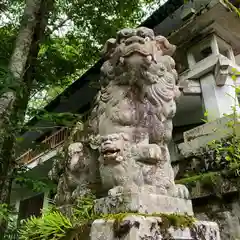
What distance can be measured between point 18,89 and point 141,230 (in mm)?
2072

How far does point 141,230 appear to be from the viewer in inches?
53.4

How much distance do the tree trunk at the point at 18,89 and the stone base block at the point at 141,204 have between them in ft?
5.52

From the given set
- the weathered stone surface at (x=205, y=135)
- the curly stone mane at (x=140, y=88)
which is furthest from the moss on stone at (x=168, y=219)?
the weathered stone surface at (x=205, y=135)

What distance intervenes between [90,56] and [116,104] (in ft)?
12.4

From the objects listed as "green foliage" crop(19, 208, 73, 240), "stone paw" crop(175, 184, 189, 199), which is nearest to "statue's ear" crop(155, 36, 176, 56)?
"stone paw" crop(175, 184, 189, 199)

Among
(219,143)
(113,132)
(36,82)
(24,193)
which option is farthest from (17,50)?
(24,193)

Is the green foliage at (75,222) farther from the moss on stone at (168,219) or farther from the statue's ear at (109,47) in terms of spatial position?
the statue's ear at (109,47)

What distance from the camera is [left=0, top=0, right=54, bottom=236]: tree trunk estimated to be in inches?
120

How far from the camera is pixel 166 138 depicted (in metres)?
1.95

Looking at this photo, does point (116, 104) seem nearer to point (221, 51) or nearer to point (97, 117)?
point (97, 117)

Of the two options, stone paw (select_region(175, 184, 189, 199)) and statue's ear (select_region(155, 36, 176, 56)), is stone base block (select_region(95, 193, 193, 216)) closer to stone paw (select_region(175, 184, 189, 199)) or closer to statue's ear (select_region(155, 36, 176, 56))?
stone paw (select_region(175, 184, 189, 199))

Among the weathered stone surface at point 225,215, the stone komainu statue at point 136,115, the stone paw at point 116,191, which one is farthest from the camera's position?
the weathered stone surface at point 225,215

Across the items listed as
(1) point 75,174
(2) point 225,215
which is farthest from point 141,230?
(2) point 225,215

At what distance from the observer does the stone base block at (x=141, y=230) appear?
1.36 metres
